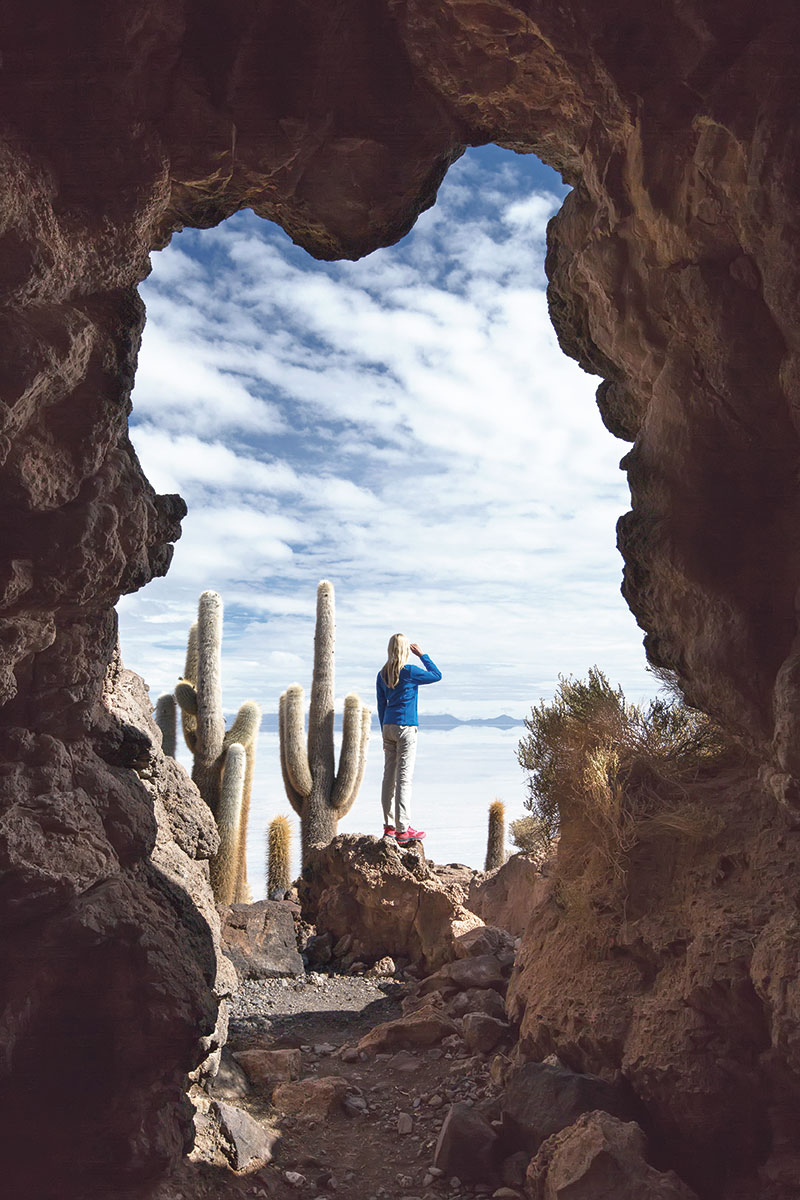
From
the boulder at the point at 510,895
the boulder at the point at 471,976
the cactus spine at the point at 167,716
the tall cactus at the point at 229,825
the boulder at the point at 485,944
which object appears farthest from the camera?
the cactus spine at the point at 167,716

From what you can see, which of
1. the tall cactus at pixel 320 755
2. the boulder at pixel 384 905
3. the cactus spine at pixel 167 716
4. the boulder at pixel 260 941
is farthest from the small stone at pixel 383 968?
the cactus spine at pixel 167 716

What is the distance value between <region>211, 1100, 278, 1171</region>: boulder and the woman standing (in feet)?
14.1

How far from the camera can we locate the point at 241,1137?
4.02 meters

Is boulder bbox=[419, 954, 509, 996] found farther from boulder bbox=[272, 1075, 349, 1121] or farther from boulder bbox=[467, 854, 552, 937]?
boulder bbox=[272, 1075, 349, 1121]

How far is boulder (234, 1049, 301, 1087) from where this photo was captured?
502 cm

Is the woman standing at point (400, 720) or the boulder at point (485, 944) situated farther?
the woman standing at point (400, 720)

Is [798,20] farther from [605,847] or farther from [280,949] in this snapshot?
[280,949]

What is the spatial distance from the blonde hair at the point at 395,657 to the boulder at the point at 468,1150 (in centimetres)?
491

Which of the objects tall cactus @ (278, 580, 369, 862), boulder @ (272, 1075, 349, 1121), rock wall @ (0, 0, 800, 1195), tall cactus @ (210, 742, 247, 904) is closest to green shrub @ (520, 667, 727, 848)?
rock wall @ (0, 0, 800, 1195)

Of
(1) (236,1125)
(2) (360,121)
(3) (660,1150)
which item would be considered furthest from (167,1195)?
(2) (360,121)

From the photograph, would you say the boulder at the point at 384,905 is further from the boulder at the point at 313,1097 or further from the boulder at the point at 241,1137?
the boulder at the point at 241,1137

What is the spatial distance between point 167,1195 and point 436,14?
5.08 meters

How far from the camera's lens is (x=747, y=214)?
286 centimetres

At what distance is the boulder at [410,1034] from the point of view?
529cm
